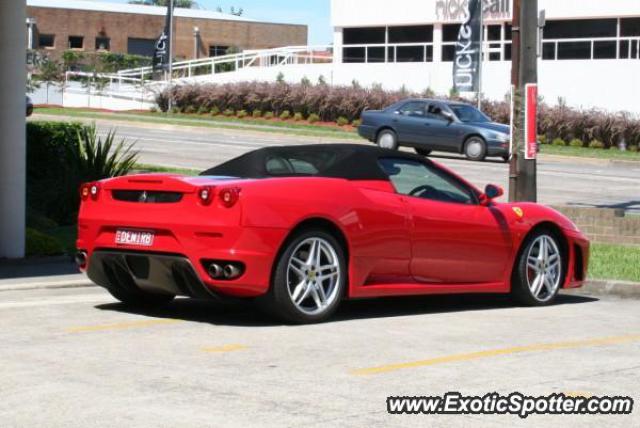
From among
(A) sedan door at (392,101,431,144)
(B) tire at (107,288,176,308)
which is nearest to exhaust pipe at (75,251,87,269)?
(B) tire at (107,288,176,308)

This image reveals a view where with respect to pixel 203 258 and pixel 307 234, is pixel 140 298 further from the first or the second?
pixel 307 234

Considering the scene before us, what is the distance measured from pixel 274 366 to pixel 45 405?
1.71 meters

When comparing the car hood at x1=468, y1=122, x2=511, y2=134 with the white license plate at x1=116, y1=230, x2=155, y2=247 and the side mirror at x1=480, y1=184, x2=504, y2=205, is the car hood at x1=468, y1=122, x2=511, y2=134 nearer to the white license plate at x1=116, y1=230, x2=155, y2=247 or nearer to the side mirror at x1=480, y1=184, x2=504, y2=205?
the side mirror at x1=480, y1=184, x2=504, y2=205

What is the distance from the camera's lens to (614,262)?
14.9 meters

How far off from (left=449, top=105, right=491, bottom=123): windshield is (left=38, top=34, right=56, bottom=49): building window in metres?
46.5

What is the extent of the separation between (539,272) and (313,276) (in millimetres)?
2669

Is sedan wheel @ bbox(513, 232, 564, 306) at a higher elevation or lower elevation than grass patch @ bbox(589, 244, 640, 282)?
higher

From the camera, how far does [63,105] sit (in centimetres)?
5816

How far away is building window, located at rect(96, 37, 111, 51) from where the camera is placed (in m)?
80.1

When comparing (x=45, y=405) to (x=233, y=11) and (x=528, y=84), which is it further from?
(x=233, y=11)

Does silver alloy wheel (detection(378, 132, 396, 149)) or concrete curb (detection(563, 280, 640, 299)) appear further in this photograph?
silver alloy wheel (detection(378, 132, 396, 149))

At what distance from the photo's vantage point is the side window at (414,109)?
3584 centimetres

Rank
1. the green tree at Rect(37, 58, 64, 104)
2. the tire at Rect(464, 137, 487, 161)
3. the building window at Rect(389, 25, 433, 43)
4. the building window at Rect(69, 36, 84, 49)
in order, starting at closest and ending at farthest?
the tire at Rect(464, 137, 487, 161)
the green tree at Rect(37, 58, 64, 104)
the building window at Rect(389, 25, 433, 43)
the building window at Rect(69, 36, 84, 49)

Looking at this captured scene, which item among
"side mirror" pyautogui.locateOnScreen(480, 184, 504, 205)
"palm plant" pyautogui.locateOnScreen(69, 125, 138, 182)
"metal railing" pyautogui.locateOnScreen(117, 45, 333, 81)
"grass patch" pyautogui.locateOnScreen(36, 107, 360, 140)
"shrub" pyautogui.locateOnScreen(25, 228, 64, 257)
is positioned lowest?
"shrub" pyautogui.locateOnScreen(25, 228, 64, 257)
